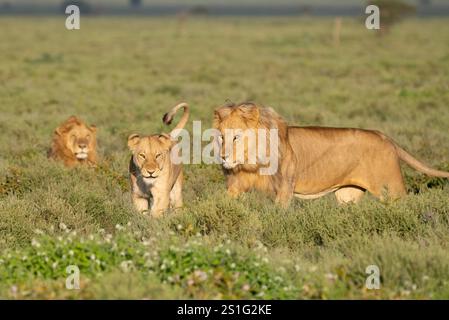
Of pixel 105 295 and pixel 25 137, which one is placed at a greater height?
pixel 25 137

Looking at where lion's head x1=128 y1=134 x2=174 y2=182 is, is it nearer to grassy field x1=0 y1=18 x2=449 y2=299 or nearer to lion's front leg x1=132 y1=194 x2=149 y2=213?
lion's front leg x1=132 y1=194 x2=149 y2=213

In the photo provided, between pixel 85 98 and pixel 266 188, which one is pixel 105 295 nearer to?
pixel 266 188

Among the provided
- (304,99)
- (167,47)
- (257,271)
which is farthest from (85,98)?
(167,47)

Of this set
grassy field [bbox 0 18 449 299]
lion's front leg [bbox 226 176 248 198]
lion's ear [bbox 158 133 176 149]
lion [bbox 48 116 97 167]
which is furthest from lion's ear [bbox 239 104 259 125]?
lion [bbox 48 116 97 167]

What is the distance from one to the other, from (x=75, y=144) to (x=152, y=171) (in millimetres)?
3180

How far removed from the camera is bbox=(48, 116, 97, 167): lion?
35.0ft

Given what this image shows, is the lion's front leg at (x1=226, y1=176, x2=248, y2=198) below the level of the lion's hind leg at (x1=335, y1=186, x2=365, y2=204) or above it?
above

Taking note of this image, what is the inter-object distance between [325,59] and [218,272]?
1055 inches

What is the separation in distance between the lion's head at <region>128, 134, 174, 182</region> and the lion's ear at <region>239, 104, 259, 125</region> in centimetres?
92

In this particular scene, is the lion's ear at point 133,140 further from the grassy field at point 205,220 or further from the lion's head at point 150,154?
the grassy field at point 205,220

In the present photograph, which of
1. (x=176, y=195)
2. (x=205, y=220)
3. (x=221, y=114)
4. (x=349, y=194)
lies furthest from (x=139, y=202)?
(x=349, y=194)

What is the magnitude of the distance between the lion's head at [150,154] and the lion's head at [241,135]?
25.3 inches

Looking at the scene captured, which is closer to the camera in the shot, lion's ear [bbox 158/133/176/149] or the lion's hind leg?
lion's ear [bbox 158/133/176/149]
